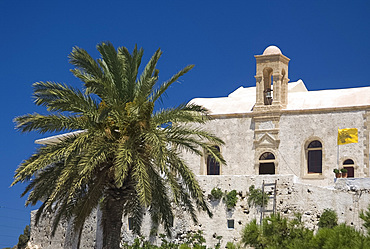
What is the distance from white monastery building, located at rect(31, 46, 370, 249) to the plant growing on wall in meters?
0.23

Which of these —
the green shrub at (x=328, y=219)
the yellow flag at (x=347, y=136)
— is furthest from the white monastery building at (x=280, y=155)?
the green shrub at (x=328, y=219)

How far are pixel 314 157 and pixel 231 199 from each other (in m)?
6.45

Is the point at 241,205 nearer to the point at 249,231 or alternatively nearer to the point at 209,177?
the point at 209,177

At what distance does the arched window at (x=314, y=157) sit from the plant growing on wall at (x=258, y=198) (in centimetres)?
520

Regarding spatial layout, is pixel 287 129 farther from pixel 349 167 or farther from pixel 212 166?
pixel 212 166

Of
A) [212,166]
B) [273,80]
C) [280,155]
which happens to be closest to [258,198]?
[280,155]

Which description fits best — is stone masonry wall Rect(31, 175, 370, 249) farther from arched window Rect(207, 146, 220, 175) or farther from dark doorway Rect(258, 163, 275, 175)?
arched window Rect(207, 146, 220, 175)

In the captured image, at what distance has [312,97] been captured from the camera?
126 feet

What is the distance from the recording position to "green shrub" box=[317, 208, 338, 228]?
31.3 meters

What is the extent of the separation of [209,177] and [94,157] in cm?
1203

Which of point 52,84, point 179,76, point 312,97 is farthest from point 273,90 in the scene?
point 52,84

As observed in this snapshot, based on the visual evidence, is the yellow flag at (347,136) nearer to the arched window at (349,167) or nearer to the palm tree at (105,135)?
the arched window at (349,167)

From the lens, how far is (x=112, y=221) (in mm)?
24188

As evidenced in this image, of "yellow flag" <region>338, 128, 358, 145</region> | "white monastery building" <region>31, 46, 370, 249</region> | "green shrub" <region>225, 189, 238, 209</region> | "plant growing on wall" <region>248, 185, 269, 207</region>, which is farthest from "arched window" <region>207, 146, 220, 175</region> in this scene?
"yellow flag" <region>338, 128, 358, 145</region>
